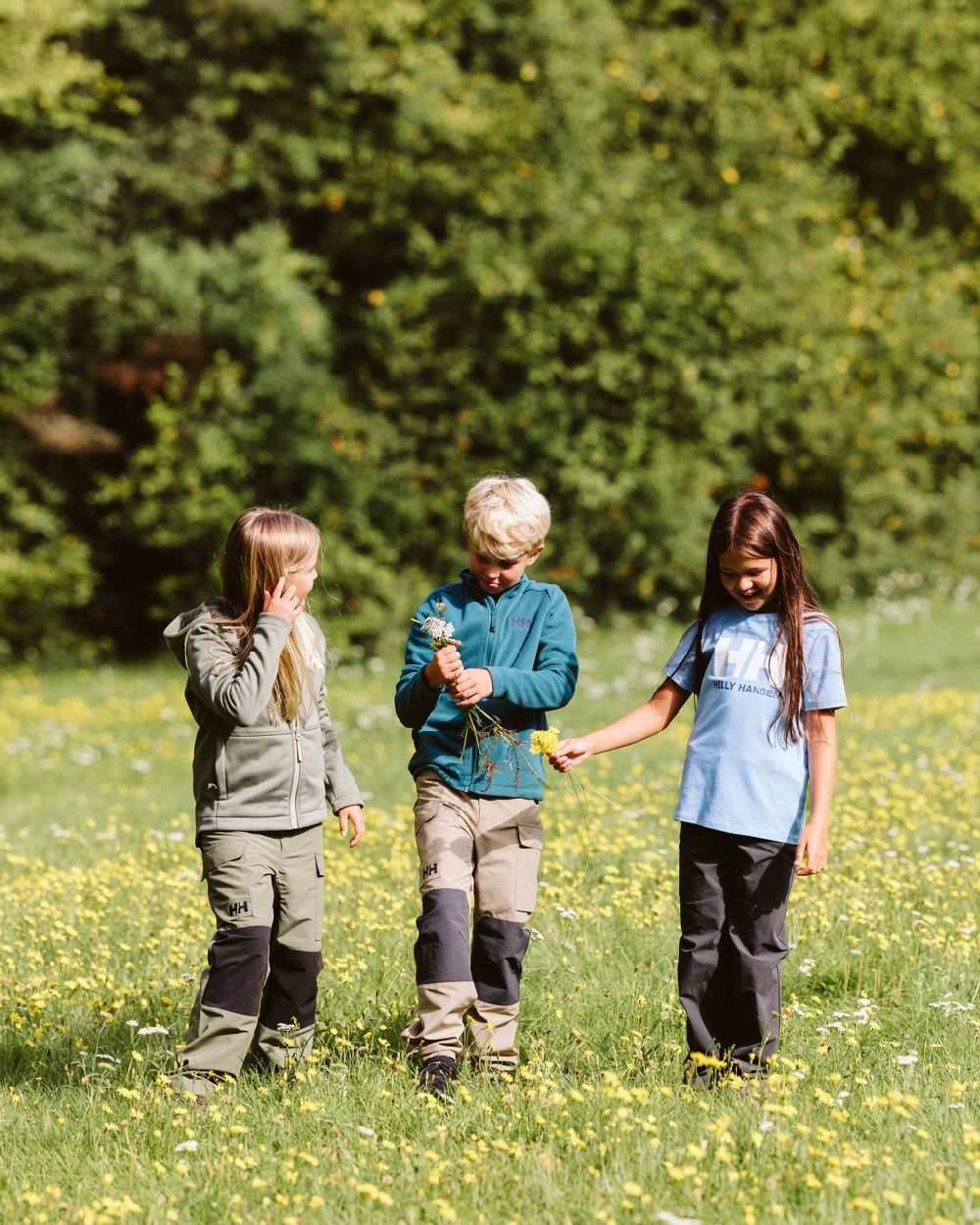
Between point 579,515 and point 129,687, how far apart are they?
621 cm

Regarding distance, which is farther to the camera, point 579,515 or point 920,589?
point 920,589

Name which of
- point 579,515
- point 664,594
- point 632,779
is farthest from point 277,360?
point 632,779

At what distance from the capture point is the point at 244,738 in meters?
4.48

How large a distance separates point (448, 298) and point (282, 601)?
15.1 m

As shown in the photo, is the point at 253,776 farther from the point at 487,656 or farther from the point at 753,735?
the point at 753,735

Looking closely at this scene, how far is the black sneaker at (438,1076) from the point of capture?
4.26 meters

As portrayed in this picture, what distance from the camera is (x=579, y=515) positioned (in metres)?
19.2

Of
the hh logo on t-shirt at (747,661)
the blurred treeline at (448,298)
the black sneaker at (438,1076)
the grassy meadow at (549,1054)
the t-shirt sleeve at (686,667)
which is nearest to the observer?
the grassy meadow at (549,1054)

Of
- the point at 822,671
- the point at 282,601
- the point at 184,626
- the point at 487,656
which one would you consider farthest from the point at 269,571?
the point at 822,671

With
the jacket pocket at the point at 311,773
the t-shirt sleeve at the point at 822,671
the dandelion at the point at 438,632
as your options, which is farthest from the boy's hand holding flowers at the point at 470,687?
the t-shirt sleeve at the point at 822,671

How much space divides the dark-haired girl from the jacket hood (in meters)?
1.20

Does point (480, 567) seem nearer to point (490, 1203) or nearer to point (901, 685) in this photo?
point (490, 1203)

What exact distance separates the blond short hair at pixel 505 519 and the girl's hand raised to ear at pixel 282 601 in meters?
0.59

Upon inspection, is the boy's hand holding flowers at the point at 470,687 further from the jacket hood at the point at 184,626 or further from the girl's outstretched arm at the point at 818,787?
the girl's outstretched arm at the point at 818,787
